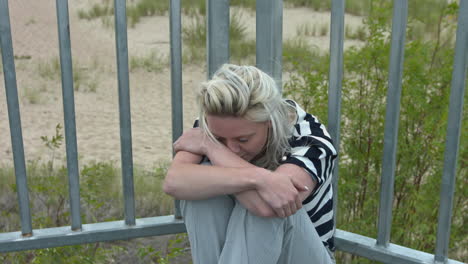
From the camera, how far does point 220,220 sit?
2.10m

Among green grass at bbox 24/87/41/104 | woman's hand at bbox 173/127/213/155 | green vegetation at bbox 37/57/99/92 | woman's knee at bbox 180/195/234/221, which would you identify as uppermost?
woman's hand at bbox 173/127/213/155

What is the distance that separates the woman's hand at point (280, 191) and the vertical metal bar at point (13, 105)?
869mm

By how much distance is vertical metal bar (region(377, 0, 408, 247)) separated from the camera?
2.05 m

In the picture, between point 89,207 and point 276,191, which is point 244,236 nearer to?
point 276,191

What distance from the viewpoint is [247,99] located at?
6.50ft

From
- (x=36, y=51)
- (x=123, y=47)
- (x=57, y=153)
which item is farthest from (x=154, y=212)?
(x=36, y=51)

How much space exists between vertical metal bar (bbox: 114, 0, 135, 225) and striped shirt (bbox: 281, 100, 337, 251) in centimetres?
57

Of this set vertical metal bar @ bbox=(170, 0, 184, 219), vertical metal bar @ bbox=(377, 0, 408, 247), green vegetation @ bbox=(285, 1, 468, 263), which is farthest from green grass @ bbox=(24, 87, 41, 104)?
vertical metal bar @ bbox=(377, 0, 408, 247)

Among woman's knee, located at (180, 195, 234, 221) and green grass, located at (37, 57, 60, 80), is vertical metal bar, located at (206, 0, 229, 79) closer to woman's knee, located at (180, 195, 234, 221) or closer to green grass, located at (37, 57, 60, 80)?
woman's knee, located at (180, 195, 234, 221)

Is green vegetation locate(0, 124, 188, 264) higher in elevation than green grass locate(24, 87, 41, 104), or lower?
lower

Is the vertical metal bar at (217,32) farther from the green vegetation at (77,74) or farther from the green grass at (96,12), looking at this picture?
the green grass at (96,12)

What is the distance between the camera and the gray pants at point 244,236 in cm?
200

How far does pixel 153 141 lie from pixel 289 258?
13.0 ft

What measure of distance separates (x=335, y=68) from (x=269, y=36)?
26cm
